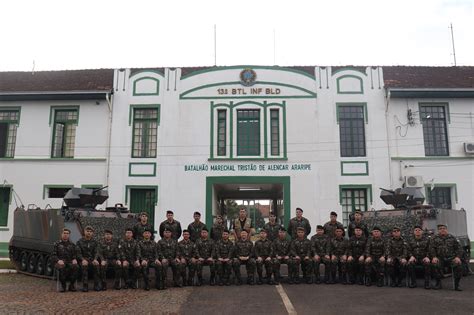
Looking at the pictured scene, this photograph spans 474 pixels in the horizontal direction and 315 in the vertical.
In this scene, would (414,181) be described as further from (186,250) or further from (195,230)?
(186,250)

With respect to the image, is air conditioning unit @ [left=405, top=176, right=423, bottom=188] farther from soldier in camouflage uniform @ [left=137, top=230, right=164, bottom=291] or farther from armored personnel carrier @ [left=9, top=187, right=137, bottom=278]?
soldier in camouflage uniform @ [left=137, top=230, right=164, bottom=291]

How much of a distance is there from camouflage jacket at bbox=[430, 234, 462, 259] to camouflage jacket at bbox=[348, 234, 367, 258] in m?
1.65

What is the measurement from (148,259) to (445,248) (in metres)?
7.29

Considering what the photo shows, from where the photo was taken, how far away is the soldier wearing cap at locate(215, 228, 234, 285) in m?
11.5

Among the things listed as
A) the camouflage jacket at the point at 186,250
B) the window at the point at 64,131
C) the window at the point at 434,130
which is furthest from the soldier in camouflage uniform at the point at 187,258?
the window at the point at 434,130

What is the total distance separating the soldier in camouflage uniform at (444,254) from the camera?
1059 cm

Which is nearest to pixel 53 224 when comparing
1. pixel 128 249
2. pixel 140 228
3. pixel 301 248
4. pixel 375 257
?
pixel 140 228

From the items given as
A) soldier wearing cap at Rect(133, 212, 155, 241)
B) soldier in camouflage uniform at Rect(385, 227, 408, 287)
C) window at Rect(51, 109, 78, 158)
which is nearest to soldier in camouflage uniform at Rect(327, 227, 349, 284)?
soldier in camouflage uniform at Rect(385, 227, 408, 287)

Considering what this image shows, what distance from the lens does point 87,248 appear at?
446 inches

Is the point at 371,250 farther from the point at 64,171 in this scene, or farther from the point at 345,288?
the point at 64,171

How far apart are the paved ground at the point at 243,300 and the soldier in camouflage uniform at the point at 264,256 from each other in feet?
1.84

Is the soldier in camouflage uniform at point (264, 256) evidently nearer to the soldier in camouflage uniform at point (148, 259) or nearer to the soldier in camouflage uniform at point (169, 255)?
the soldier in camouflage uniform at point (169, 255)

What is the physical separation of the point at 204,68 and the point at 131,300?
12749mm

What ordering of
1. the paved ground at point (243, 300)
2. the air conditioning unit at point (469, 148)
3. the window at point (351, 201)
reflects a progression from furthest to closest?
the window at point (351, 201) < the air conditioning unit at point (469, 148) < the paved ground at point (243, 300)
